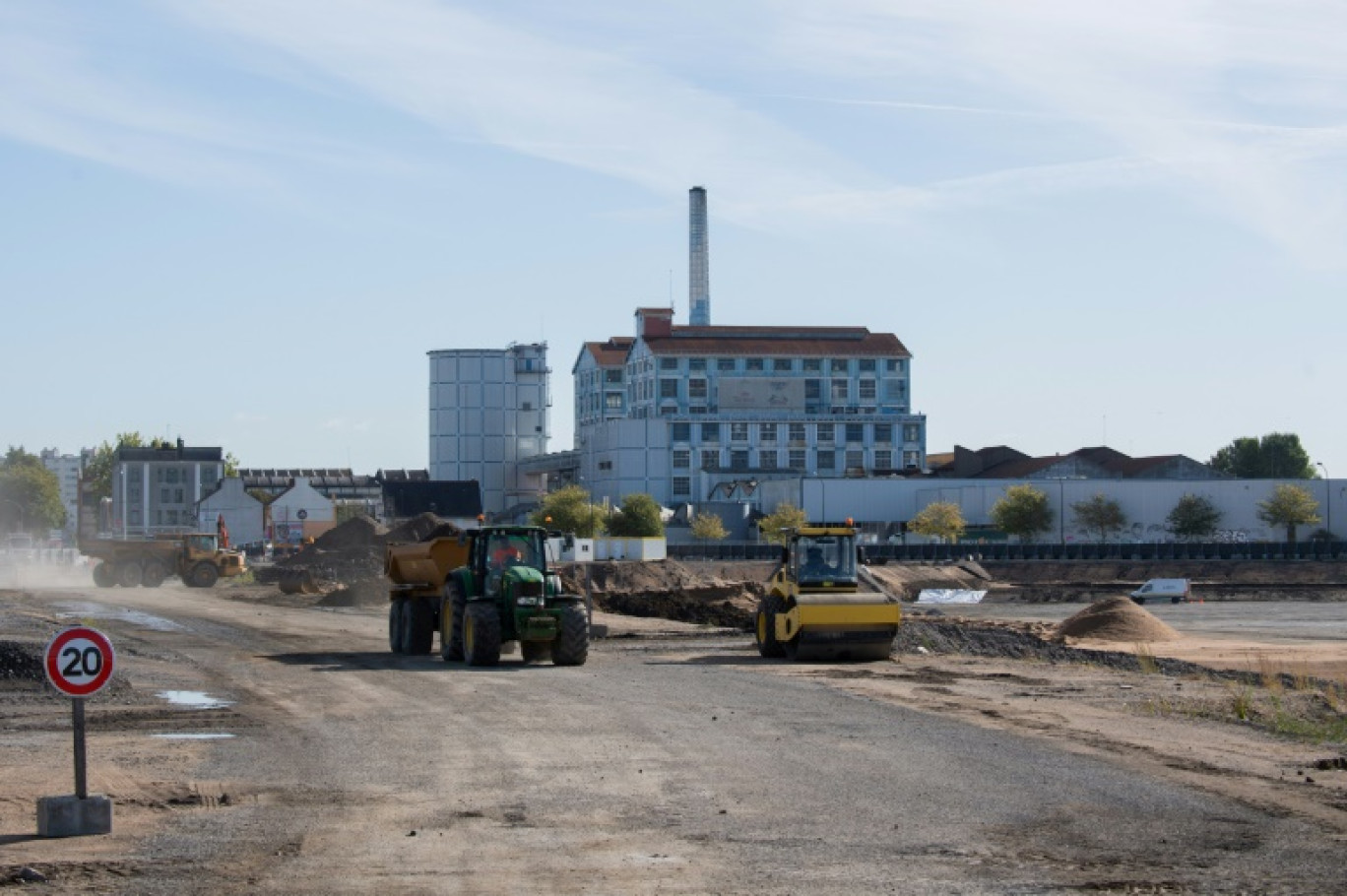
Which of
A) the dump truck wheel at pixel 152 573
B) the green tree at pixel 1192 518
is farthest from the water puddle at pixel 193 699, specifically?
the green tree at pixel 1192 518

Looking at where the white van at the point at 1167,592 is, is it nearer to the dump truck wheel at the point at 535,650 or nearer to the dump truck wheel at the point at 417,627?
the dump truck wheel at the point at 417,627

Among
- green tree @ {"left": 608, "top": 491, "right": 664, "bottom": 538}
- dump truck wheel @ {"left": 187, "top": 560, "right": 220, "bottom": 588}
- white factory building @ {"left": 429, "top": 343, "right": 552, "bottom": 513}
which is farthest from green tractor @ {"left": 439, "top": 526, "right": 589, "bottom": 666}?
white factory building @ {"left": 429, "top": 343, "right": 552, "bottom": 513}

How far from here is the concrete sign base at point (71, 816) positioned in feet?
43.8

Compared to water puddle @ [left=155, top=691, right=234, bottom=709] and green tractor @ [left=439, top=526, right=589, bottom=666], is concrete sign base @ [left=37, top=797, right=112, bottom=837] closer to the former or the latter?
water puddle @ [left=155, top=691, right=234, bottom=709]

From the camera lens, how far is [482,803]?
15.1 meters

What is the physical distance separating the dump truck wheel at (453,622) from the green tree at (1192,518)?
94.5m

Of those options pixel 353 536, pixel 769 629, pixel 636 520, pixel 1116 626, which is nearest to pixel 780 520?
pixel 636 520

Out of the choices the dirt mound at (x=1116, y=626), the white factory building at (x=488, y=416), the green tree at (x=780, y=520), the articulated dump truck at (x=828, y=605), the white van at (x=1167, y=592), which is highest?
the white factory building at (x=488, y=416)

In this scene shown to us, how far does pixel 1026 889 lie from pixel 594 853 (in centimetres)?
318

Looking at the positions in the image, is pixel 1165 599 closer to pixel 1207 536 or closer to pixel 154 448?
pixel 1207 536

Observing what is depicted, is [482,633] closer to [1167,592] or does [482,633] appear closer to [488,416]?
[1167,592]

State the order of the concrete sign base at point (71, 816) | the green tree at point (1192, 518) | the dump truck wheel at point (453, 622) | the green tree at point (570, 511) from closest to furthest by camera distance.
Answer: the concrete sign base at point (71, 816) < the dump truck wheel at point (453, 622) < the green tree at point (570, 511) < the green tree at point (1192, 518)

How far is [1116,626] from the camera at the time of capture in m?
48.6

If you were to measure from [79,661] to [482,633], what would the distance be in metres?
15.7
